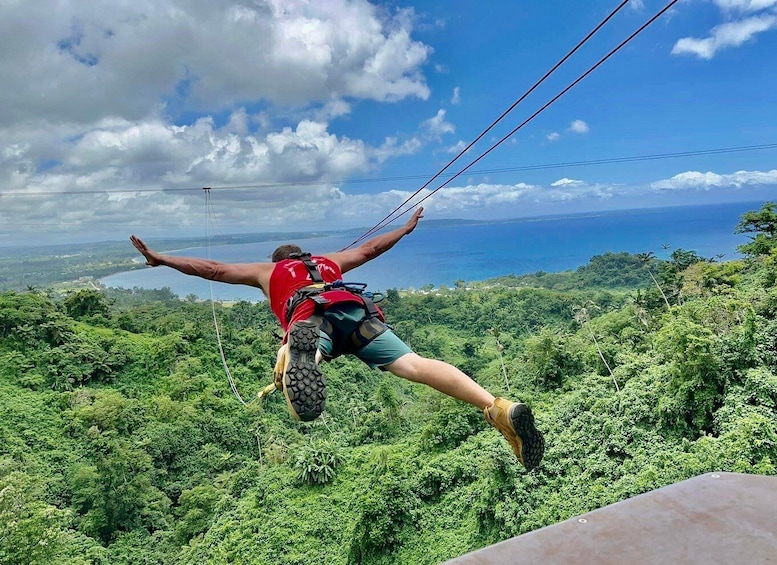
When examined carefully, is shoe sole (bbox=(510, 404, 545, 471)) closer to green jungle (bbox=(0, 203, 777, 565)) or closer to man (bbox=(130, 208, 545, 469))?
man (bbox=(130, 208, 545, 469))

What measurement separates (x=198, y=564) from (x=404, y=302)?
112ft

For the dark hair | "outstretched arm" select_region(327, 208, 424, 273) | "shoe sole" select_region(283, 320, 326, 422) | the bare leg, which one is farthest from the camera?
"outstretched arm" select_region(327, 208, 424, 273)

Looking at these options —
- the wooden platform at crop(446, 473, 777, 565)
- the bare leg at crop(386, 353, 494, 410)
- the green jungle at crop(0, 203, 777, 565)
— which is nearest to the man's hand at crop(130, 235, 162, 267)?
the bare leg at crop(386, 353, 494, 410)

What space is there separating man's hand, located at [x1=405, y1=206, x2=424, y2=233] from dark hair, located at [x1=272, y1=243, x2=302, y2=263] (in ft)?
2.04

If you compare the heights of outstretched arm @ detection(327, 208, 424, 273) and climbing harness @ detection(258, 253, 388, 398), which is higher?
outstretched arm @ detection(327, 208, 424, 273)

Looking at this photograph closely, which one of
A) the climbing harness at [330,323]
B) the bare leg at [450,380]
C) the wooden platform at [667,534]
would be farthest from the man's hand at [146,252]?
the wooden platform at [667,534]

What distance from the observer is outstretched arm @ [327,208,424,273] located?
255 centimetres

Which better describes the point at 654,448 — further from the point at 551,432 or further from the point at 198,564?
the point at 198,564

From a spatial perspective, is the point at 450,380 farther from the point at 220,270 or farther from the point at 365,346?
the point at 220,270

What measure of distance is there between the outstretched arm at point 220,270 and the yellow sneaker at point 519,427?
1136mm

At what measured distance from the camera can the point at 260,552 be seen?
15.8 m

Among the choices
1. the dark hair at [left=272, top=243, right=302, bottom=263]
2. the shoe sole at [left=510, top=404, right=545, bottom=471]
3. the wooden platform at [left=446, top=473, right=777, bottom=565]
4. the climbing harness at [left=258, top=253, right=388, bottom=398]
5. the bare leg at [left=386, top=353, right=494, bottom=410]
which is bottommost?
the shoe sole at [left=510, top=404, right=545, bottom=471]

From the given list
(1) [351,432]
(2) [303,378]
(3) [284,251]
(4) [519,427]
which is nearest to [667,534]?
(4) [519,427]

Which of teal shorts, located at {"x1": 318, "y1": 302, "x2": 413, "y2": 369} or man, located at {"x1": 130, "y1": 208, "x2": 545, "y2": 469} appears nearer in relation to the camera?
man, located at {"x1": 130, "y1": 208, "x2": 545, "y2": 469}
